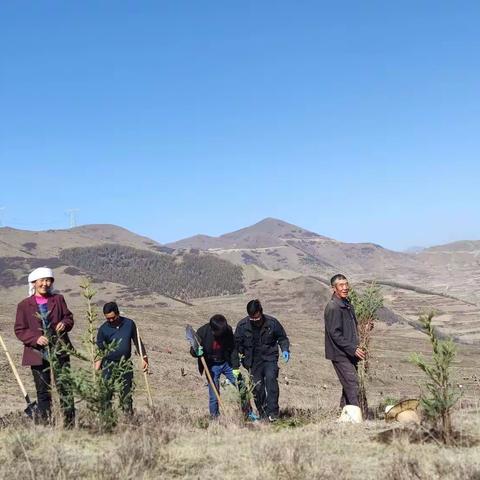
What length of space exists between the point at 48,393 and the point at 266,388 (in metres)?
3.63

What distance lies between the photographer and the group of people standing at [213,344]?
283 inches

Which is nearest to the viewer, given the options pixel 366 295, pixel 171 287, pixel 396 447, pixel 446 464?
pixel 446 464

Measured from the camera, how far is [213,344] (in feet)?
30.4

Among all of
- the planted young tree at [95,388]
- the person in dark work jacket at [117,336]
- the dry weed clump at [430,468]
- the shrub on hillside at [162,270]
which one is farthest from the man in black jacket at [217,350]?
the shrub on hillside at [162,270]

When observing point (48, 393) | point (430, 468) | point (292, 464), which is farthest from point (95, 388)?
point (430, 468)

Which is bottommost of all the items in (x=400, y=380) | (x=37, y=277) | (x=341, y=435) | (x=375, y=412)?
(x=400, y=380)

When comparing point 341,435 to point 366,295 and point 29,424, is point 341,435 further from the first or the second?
point 366,295

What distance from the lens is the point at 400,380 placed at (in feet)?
91.6

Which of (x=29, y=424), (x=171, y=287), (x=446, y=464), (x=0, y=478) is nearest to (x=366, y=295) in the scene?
(x=446, y=464)

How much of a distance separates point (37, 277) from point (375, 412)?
647 centimetres

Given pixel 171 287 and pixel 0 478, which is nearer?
pixel 0 478

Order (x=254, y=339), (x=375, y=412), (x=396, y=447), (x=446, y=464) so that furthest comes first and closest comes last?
1. (x=375, y=412)
2. (x=254, y=339)
3. (x=396, y=447)
4. (x=446, y=464)

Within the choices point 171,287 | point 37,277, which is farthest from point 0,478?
point 171,287

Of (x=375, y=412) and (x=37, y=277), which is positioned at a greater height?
(x=37, y=277)
